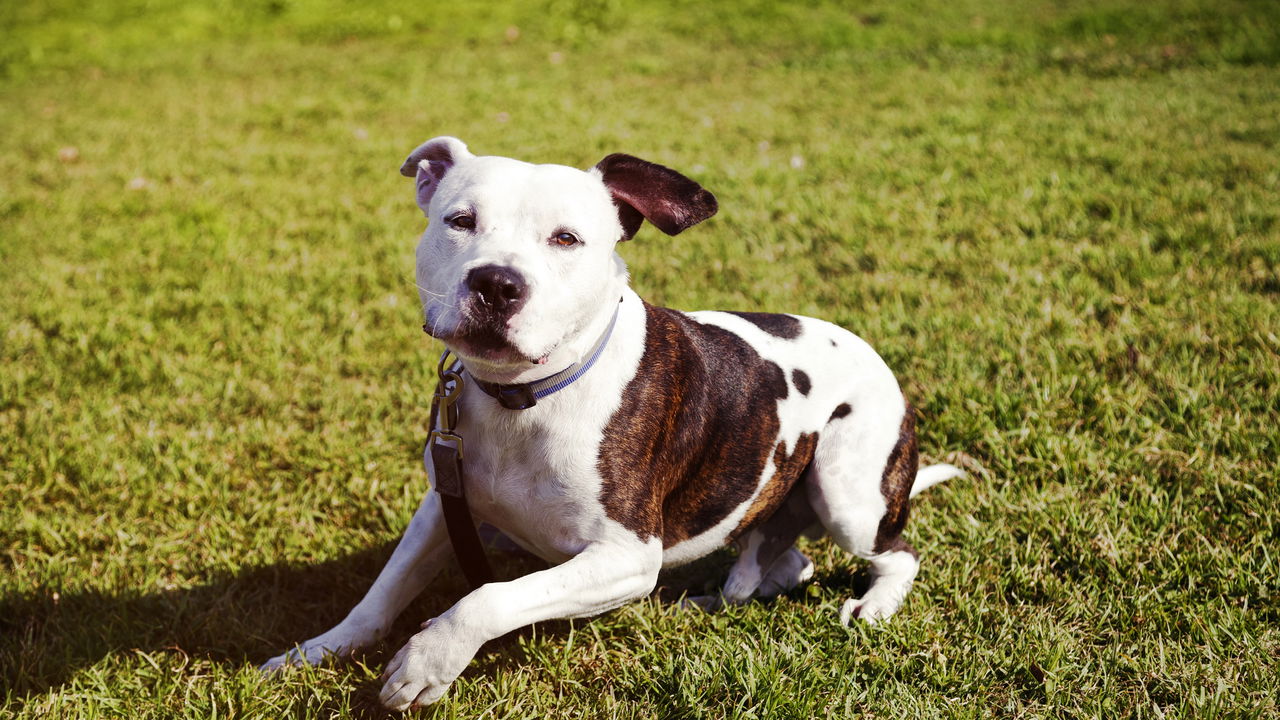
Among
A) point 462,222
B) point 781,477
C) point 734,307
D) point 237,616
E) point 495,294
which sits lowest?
point 237,616

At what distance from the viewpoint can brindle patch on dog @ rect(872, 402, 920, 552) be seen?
301cm

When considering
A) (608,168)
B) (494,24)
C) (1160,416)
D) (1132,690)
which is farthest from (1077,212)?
(494,24)

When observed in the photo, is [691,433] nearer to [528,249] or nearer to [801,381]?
[801,381]

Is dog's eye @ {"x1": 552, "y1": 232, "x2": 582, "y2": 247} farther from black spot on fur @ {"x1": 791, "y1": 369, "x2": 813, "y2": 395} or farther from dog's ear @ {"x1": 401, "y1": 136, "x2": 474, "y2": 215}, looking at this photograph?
black spot on fur @ {"x1": 791, "y1": 369, "x2": 813, "y2": 395}

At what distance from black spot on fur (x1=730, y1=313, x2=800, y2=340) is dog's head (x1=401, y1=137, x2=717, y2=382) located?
2.00 ft

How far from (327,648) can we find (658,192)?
1.69 meters

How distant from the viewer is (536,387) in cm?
249

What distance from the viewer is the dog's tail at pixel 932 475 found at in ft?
11.2

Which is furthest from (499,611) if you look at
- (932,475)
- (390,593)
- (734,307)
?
(734,307)

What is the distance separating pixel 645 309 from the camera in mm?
2816

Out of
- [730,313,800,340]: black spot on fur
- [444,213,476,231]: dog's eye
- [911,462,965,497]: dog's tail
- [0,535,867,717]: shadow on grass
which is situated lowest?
[0,535,867,717]: shadow on grass

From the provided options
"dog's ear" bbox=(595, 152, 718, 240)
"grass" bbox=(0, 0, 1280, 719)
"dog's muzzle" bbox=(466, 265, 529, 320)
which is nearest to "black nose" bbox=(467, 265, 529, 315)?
"dog's muzzle" bbox=(466, 265, 529, 320)

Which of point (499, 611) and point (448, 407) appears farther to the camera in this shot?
point (448, 407)

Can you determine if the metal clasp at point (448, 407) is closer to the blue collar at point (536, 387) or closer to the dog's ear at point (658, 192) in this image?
the blue collar at point (536, 387)
